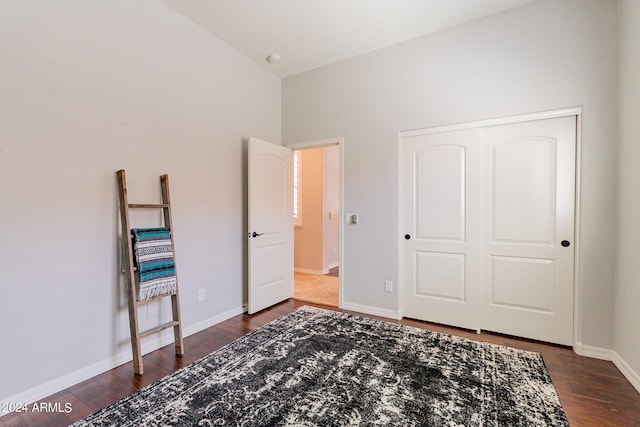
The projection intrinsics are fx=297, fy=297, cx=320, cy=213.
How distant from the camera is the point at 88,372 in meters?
2.18

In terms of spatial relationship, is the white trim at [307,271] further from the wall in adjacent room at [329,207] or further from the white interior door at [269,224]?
the white interior door at [269,224]

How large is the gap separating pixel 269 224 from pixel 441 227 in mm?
2004

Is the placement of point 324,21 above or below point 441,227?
above

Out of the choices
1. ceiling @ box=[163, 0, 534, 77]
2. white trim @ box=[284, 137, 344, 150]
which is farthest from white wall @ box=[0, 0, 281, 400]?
white trim @ box=[284, 137, 344, 150]

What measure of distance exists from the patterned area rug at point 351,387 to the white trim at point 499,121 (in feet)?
6.69

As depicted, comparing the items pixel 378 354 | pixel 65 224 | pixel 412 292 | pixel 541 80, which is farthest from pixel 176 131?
pixel 541 80

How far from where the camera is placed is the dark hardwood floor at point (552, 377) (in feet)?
5.76

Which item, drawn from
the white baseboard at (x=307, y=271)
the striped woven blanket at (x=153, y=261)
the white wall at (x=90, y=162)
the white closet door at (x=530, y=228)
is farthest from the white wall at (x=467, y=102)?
the white baseboard at (x=307, y=271)

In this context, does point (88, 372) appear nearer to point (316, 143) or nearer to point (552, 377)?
point (316, 143)

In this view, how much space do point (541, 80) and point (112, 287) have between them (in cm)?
402

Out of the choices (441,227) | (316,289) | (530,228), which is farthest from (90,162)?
(530,228)

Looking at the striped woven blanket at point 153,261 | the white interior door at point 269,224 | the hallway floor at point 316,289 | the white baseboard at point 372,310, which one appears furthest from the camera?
the hallway floor at point 316,289

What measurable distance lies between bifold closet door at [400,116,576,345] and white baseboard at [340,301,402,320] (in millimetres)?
142

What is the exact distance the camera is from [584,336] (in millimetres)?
2492
